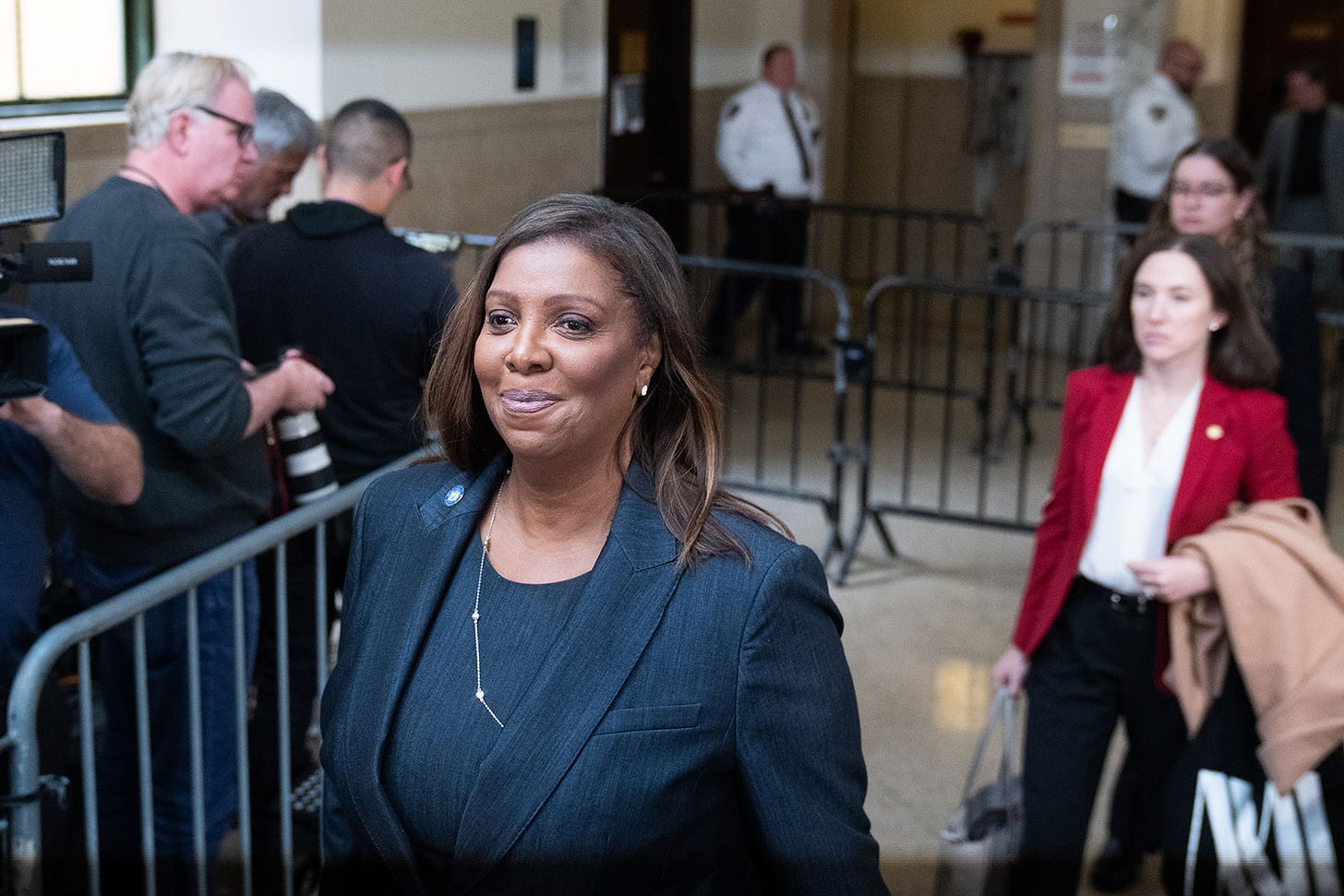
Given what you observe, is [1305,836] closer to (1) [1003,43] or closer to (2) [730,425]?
(2) [730,425]

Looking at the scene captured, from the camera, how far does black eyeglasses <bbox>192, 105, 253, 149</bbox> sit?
367 centimetres

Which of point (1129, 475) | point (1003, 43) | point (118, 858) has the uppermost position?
point (1003, 43)

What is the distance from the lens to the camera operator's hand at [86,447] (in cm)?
290

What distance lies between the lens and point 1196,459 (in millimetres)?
3596

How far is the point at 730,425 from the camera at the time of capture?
912 cm

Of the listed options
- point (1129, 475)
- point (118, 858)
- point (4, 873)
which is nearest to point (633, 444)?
point (4, 873)

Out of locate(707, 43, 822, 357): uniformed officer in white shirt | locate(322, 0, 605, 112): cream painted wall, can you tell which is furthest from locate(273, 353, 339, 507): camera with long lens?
locate(707, 43, 822, 357): uniformed officer in white shirt

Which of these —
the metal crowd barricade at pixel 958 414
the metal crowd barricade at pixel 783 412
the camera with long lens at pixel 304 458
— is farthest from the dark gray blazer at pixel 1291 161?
the camera with long lens at pixel 304 458

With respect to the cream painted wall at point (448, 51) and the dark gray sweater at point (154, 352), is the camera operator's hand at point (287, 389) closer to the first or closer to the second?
the dark gray sweater at point (154, 352)

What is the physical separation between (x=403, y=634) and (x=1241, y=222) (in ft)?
10.4

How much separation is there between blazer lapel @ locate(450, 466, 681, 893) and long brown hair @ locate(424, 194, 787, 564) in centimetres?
8

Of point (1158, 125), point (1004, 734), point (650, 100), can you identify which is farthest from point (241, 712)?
point (1158, 125)

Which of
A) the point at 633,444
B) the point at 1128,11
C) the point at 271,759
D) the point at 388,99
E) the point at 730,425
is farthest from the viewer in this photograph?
the point at 1128,11

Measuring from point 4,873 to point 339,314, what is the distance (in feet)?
5.84
